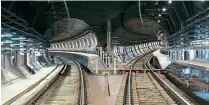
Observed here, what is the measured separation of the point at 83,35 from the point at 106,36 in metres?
4.25

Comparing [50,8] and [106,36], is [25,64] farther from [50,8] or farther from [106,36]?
[106,36]

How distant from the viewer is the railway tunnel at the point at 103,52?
11.5 m

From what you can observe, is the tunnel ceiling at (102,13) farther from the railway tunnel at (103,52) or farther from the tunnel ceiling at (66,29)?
the tunnel ceiling at (66,29)

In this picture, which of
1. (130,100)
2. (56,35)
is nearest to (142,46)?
(56,35)

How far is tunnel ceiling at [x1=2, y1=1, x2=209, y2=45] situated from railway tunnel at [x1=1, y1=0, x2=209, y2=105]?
Result: 81mm

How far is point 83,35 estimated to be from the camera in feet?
118

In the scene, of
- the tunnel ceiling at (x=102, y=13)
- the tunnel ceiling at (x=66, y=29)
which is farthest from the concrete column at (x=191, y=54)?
the tunnel ceiling at (x=66, y=29)

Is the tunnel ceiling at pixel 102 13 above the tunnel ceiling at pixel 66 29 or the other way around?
above

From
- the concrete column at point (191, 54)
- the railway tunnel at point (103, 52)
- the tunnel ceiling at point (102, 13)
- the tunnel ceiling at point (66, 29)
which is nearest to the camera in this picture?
the railway tunnel at point (103, 52)

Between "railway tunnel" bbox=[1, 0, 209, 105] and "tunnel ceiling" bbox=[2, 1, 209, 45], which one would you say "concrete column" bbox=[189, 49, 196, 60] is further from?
"tunnel ceiling" bbox=[2, 1, 209, 45]

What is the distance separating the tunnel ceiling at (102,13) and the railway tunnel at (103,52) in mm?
81

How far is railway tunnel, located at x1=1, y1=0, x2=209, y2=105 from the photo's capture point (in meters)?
11.5

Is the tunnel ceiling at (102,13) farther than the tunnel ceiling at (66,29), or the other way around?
the tunnel ceiling at (66,29)

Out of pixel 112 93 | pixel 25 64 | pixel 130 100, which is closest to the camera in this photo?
pixel 130 100
